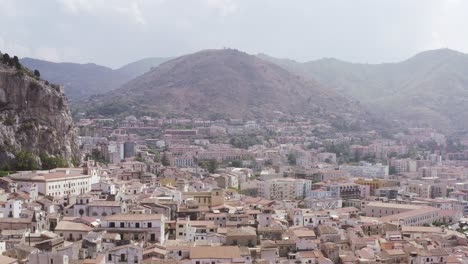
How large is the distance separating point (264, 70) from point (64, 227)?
124020 mm

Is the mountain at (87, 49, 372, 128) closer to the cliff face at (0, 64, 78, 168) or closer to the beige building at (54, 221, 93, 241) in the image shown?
the cliff face at (0, 64, 78, 168)

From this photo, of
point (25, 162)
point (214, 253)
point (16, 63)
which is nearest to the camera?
point (214, 253)

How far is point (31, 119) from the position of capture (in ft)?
157

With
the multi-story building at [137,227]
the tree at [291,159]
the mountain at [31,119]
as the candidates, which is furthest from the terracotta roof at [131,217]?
the tree at [291,159]

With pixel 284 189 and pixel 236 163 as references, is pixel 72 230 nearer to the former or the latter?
pixel 284 189

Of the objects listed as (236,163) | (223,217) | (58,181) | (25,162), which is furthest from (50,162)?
(236,163)

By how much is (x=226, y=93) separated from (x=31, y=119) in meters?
80.1

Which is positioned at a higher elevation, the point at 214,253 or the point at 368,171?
the point at 368,171

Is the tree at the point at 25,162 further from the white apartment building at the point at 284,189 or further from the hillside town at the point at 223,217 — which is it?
the white apartment building at the point at 284,189

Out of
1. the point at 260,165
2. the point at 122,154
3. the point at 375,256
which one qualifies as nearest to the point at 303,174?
the point at 260,165

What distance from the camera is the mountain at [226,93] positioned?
116312 millimetres

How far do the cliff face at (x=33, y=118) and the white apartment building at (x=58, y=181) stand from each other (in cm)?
776

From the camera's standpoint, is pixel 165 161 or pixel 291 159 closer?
pixel 165 161

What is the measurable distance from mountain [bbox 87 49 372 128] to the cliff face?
2286 inches
